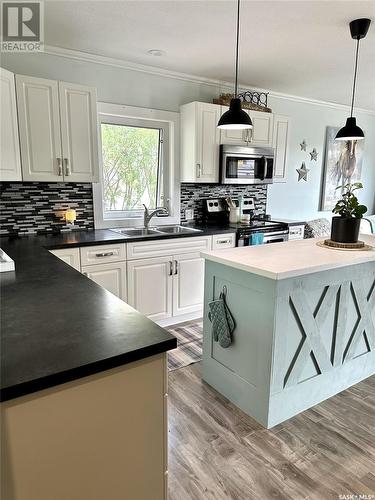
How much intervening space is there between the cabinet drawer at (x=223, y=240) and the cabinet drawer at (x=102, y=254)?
1.00m

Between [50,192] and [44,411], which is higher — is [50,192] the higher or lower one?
the higher one

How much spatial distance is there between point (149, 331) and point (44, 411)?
376mm

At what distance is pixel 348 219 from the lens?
243cm

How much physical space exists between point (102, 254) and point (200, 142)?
5.36 feet

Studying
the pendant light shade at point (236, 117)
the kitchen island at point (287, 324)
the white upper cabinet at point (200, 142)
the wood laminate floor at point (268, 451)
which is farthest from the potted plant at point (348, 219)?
the white upper cabinet at point (200, 142)

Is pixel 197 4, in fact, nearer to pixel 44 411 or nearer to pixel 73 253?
pixel 73 253

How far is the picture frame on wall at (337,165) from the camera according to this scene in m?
5.38

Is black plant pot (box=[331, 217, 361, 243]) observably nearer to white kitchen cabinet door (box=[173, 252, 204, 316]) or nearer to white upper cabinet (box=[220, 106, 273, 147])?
white kitchen cabinet door (box=[173, 252, 204, 316])

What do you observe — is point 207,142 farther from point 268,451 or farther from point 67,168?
point 268,451

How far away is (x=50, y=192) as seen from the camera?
3.13 m

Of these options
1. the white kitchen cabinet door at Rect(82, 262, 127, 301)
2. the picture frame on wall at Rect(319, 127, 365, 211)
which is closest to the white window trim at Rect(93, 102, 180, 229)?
the white kitchen cabinet door at Rect(82, 262, 127, 301)

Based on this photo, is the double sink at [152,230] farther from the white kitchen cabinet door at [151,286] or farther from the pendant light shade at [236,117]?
the pendant light shade at [236,117]

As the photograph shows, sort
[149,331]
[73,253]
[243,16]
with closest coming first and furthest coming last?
[149,331], [243,16], [73,253]

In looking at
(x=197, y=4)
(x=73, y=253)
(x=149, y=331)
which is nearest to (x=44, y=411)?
(x=149, y=331)
